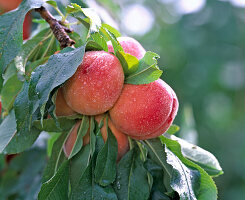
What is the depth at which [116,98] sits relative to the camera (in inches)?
35.1

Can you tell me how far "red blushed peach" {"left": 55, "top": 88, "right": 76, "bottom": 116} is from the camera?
3.05 ft

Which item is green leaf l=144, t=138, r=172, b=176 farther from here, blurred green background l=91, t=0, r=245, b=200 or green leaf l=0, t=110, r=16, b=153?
blurred green background l=91, t=0, r=245, b=200

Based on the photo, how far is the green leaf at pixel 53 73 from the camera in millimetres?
777

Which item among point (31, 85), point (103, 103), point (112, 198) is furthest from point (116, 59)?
point (112, 198)

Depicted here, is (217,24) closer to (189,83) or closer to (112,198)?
(189,83)

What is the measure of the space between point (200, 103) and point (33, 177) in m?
1.96

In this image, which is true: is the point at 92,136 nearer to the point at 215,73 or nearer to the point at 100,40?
the point at 100,40

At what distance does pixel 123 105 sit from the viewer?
0.89 meters

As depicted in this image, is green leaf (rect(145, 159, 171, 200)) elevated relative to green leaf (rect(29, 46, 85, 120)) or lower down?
lower down

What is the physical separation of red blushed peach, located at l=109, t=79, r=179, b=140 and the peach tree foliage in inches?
1.4

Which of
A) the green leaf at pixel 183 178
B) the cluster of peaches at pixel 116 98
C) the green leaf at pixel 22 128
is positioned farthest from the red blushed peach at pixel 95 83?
the green leaf at pixel 183 178

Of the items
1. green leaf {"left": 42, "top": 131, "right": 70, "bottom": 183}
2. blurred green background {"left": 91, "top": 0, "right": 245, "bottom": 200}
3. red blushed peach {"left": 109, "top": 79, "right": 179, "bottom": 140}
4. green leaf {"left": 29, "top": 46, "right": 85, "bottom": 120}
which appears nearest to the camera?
green leaf {"left": 29, "top": 46, "right": 85, "bottom": 120}

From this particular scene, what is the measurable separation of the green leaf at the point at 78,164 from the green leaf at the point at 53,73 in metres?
0.20

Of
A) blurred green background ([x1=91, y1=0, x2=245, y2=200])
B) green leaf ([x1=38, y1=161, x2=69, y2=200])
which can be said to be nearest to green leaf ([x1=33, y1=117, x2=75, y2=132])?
green leaf ([x1=38, y1=161, x2=69, y2=200])
